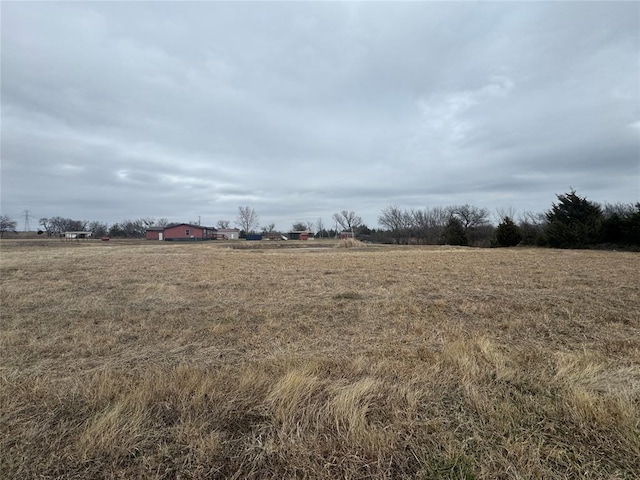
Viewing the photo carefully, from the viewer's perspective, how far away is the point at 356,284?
10336 mm

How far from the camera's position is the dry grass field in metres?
2.15

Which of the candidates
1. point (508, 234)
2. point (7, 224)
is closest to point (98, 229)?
point (7, 224)

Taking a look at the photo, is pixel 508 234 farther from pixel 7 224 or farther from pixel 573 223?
pixel 7 224

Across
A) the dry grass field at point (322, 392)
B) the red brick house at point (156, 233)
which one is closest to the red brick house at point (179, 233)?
the red brick house at point (156, 233)

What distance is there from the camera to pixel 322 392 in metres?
3.02

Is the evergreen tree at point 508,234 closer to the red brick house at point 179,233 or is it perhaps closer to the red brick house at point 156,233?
the red brick house at point 179,233

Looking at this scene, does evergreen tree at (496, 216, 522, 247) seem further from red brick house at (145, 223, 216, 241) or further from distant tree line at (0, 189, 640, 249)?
red brick house at (145, 223, 216, 241)

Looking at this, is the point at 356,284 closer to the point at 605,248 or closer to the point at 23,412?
the point at 23,412

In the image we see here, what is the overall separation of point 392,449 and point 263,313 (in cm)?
467

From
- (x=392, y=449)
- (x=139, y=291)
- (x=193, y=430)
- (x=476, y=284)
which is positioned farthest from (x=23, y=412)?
(x=476, y=284)

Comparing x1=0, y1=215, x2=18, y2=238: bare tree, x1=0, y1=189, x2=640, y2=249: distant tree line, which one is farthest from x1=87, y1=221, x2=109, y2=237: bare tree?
x1=0, y1=189, x2=640, y2=249: distant tree line

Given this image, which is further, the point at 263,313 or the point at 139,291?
the point at 139,291

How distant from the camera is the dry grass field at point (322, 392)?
2152 millimetres

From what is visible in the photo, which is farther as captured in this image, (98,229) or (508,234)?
(98,229)
